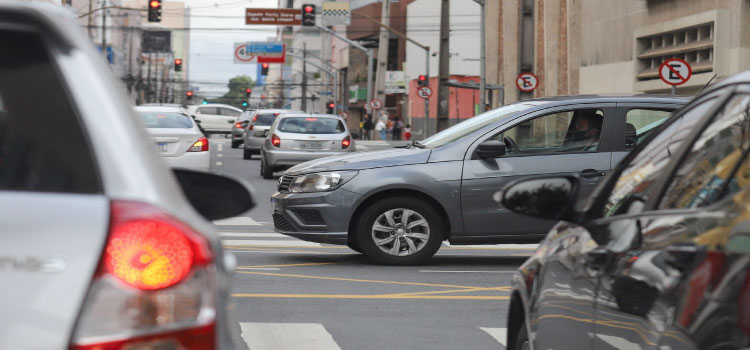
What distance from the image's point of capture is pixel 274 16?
98000 mm

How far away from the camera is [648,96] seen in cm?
1195

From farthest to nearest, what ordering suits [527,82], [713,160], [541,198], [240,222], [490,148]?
[527,82], [240,222], [490,148], [541,198], [713,160]

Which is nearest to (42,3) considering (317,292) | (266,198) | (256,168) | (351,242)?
(317,292)

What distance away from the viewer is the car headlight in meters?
11.8

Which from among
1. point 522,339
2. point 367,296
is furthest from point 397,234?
point 522,339

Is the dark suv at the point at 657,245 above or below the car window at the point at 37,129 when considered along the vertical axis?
below

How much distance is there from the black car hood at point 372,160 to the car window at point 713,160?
7.99 metres

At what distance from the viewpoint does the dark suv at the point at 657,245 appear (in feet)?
9.52

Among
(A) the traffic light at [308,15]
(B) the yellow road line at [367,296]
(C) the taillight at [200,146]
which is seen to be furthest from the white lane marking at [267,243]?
(A) the traffic light at [308,15]

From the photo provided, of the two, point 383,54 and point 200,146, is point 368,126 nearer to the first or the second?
point 383,54

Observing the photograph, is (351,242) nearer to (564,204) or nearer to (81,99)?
(564,204)

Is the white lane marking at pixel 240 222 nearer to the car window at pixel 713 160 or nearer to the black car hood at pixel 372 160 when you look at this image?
the black car hood at pixel 372 160

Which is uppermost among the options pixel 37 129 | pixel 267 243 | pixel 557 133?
pixel 557 133

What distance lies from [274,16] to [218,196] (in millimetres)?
95369
